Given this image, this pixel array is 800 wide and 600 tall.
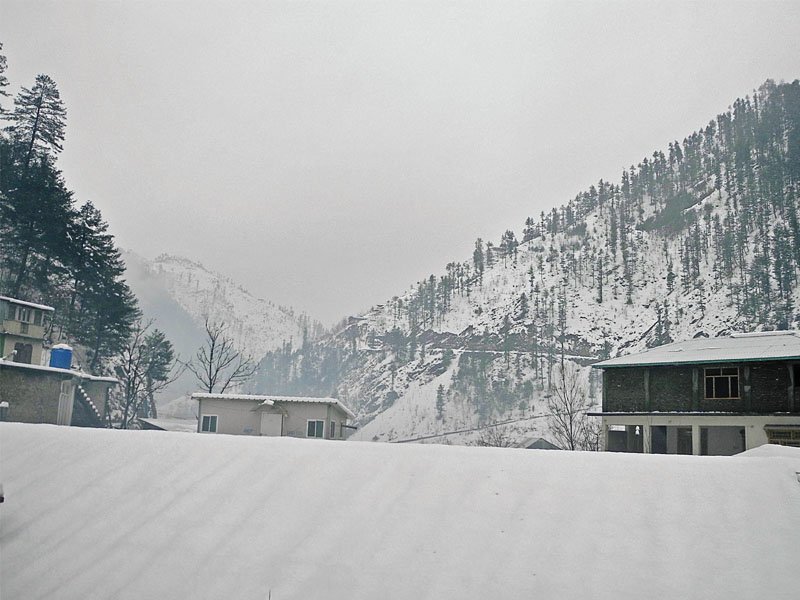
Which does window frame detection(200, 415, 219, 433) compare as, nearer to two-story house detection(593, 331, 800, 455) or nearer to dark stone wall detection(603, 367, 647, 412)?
two-story house detection(593, 331, 800, 455)

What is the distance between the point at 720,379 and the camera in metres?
31.2

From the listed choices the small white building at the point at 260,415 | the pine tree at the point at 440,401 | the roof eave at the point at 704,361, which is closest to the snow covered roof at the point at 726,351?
the roof eave at the point at 704,361

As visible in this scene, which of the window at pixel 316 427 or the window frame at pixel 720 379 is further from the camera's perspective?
the window at pixel 316 427

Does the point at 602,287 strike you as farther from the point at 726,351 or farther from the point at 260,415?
the point at 260,415

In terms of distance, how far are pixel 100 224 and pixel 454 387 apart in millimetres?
85171

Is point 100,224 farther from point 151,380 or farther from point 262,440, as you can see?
point 262,440

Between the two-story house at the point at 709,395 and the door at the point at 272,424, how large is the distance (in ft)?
50.5

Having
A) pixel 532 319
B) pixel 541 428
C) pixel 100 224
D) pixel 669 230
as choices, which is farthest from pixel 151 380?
pixel 669 230

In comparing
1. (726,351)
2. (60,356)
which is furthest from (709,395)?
(60,356)

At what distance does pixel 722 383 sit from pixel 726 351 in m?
1.90

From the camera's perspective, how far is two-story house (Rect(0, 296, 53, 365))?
39.4 meters

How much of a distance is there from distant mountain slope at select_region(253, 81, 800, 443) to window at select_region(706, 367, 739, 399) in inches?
2863

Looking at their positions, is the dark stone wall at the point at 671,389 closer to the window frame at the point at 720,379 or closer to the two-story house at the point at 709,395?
the two-story house at the point at 709,395

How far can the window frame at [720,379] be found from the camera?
100 feet
